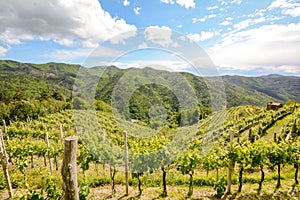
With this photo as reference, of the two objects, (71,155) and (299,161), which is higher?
(71,155)

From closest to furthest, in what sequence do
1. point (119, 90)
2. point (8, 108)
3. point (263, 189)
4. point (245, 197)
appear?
point (245, 197) < point (263, 189) < point (119, 90) < point (8, 108)

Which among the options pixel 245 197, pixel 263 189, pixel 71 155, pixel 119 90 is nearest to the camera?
pixel 71 155

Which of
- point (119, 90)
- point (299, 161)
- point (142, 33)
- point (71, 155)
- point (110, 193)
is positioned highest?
point (142, 33)

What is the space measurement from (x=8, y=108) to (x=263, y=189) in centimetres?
4403

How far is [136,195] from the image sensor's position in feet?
19.8

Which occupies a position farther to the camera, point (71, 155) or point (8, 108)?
point (8, 108)

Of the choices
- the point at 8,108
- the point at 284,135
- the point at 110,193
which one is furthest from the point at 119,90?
the point at 8,108

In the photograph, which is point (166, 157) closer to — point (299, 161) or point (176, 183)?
point (176, 183)

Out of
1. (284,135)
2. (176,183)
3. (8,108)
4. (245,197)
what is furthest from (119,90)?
(8,108)

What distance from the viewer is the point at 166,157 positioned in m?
5.79

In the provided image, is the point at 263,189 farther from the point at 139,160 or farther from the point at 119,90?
the point at 119,90

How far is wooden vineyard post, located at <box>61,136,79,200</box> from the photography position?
273cm

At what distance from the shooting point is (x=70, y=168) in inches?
109

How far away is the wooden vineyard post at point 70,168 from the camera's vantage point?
2.73 m
